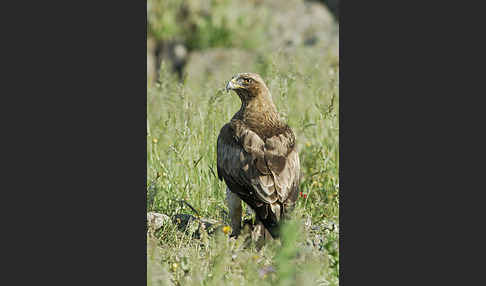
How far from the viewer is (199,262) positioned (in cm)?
561

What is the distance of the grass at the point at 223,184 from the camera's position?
5.37 meters

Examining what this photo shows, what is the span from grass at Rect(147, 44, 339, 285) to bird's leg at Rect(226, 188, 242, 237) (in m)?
0.25

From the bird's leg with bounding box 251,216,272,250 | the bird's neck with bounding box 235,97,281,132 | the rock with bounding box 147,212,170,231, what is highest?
the bird's neck with bounding box 235,97,281,132

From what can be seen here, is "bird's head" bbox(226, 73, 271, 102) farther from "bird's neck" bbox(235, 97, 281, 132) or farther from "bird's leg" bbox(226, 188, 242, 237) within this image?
"bird's leg" bbox(226, 188, 242, 237)

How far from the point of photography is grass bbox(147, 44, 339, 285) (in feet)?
17.6

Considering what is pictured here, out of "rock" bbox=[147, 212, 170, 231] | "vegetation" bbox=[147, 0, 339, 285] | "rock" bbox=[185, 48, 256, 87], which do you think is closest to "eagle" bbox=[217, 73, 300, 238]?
"vegetation" bbox=[147, 0, 339, 285]

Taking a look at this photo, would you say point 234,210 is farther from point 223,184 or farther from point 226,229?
point 223,184

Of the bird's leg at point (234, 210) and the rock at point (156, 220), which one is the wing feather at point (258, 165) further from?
the rock at point (156, 220)

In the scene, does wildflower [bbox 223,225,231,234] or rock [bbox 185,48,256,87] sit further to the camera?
rock [bbox 185,48,256,87]

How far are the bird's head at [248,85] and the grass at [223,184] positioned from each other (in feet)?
1.74

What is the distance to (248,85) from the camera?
6.52 meters

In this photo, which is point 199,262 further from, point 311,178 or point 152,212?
point 311,178

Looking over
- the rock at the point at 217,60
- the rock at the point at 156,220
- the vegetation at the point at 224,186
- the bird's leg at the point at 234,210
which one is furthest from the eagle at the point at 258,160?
the rock at the point at 217,60

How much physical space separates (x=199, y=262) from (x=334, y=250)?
1.13 meters
